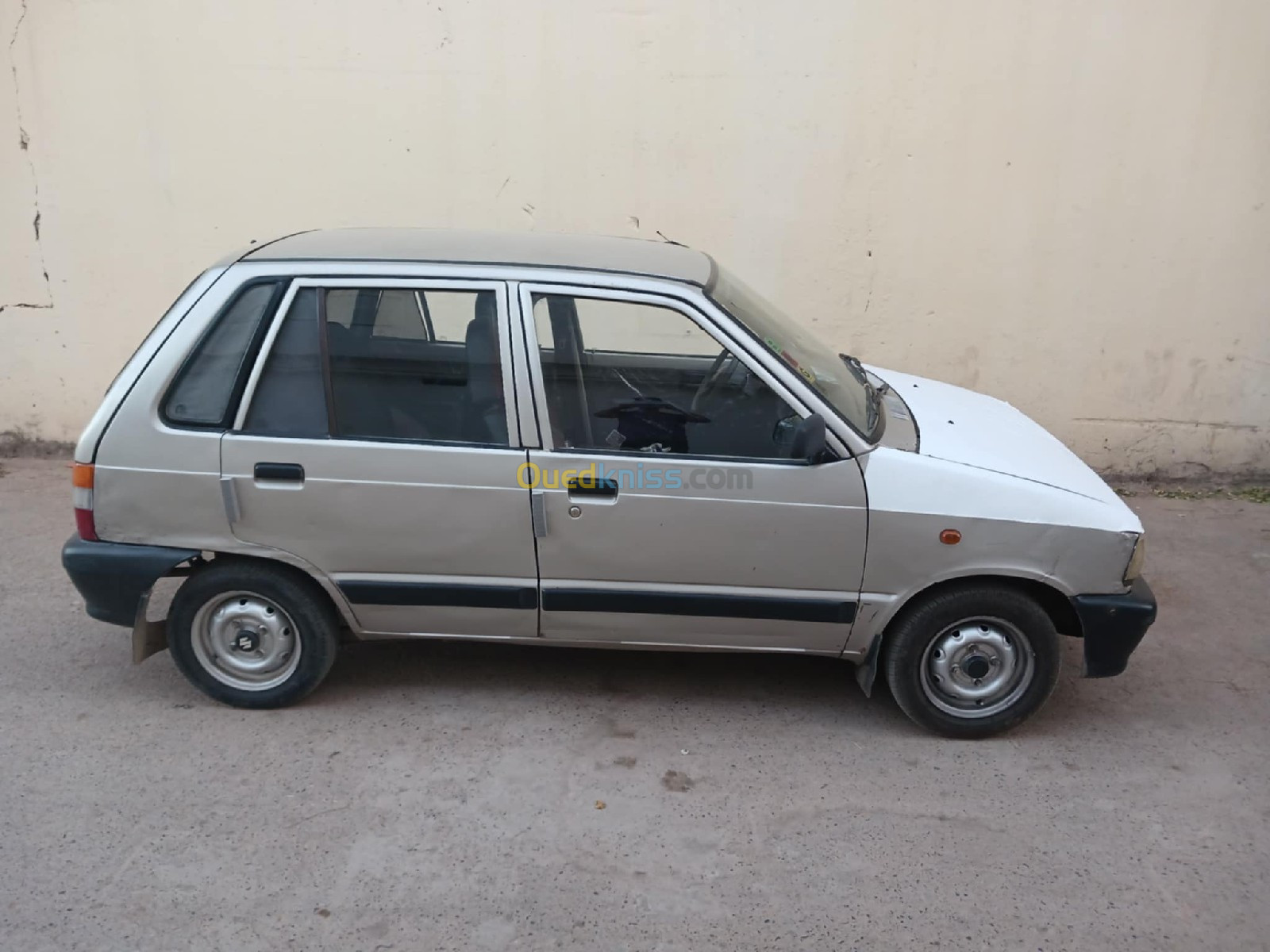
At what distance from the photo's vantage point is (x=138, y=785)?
3.64 m

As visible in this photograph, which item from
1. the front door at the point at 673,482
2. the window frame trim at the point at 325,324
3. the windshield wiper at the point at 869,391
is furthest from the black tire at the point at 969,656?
the window frame trim at the point at 325,324

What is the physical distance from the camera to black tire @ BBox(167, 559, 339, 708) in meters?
3.93

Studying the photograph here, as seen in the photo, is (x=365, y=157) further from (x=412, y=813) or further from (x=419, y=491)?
(x=412, y=813)

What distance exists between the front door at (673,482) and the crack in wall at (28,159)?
444 cm

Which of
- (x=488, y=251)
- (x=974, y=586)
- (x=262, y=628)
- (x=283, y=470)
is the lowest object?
(x=262, y=628)

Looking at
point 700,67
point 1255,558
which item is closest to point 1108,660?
point 1255,558

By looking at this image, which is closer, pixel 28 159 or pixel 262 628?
pixel 262 628

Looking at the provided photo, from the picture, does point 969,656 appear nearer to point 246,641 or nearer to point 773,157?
point 246,641

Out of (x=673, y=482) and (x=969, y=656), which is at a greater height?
(x=673, y=482)

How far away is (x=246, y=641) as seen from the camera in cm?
404

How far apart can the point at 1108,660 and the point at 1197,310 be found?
139 inches

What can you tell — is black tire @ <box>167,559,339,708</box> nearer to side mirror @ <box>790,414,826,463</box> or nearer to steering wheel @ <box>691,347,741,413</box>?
steering wheel @ <box>691,347,741,413</box>

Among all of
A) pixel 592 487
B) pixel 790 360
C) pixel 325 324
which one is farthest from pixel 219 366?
pixel 790 360

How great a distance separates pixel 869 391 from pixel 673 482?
1159 mm
